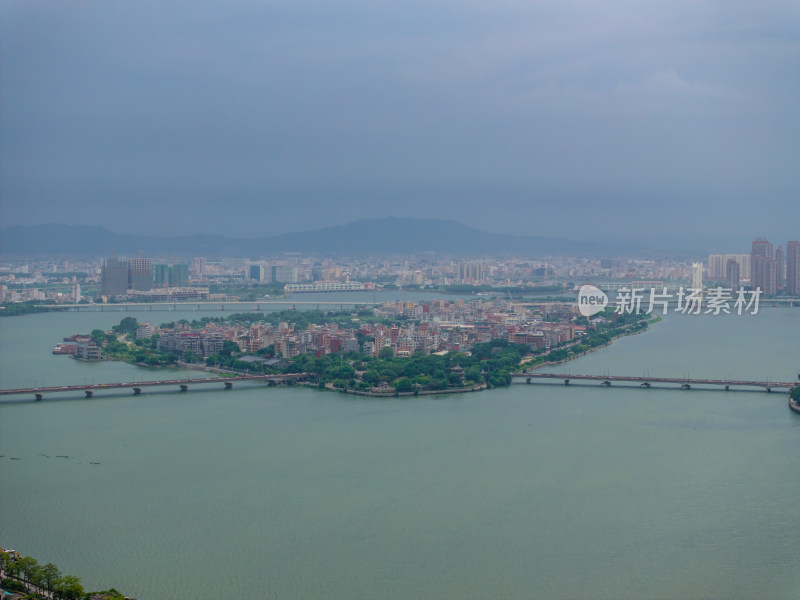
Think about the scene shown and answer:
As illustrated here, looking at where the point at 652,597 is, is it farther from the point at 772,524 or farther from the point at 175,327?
the point at 175,327

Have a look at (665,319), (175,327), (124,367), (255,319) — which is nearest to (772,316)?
(665,319)

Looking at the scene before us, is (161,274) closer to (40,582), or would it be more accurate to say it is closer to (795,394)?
(795,394)

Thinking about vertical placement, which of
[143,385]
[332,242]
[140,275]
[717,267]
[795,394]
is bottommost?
[143,385]

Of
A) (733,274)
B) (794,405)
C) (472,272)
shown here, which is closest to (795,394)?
(794,405)

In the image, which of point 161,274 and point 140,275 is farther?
point 161,274

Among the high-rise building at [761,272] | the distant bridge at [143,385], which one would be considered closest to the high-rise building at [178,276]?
the high-rise building at [761,272]

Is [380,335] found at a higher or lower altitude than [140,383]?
higher

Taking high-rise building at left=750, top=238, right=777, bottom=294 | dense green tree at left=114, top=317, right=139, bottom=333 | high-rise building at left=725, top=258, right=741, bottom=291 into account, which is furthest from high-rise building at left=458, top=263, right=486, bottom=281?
dense green tree at left=114, top=317, right=139, bottom=333

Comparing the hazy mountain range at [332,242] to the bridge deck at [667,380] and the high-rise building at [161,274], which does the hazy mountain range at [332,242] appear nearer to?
the high-rise building at [161,274]
